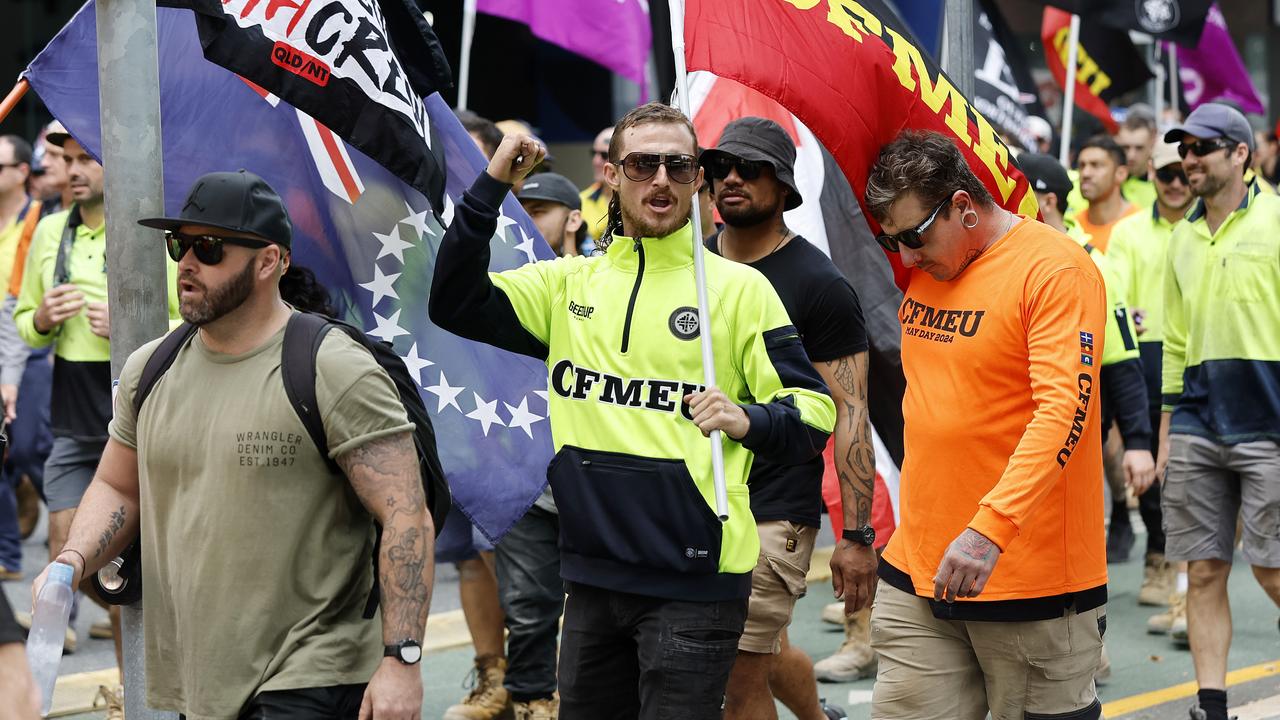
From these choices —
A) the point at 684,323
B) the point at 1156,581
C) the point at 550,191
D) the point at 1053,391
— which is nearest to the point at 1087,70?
the point at 1156,581

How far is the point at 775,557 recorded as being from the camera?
5562mm

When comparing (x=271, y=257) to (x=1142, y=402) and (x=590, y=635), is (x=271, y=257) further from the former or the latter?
(x=1142, y=402)

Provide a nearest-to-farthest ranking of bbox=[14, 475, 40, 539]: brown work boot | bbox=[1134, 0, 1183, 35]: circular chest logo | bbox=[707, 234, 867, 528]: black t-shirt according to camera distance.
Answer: bbox=[707, 234, 867, 528]: black t-shirt → bbox=[14, 475, 40, 539]: brown work boot → bbox=[1134, 0, 1183, 35]: circular chest logo

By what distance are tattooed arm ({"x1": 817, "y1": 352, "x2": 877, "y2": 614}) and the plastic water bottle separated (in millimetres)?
2367

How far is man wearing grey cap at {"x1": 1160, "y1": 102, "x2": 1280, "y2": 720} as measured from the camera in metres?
7.02

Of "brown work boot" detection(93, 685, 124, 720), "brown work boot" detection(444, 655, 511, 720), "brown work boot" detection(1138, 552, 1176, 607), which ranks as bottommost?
"brown work boot" detection(1138, 552, 1176, 607)

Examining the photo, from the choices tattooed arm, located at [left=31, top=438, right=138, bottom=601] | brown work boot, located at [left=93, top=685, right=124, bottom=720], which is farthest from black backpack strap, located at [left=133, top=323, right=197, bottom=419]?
brown work boot, located at [left=93, top=685, right=124, bottom=720]

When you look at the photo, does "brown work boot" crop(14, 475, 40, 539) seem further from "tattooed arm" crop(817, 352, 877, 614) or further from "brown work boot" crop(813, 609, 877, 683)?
"tattooed arm" crop(817, 352, 877, 614)

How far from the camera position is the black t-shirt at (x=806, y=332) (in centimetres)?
557

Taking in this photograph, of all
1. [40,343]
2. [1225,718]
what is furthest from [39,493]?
[1225,718]

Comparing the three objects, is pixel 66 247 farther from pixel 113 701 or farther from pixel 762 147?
pixel 762 147

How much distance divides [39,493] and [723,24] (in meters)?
6.88

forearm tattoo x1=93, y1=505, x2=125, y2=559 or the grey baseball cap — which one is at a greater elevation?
the grey baseball cap

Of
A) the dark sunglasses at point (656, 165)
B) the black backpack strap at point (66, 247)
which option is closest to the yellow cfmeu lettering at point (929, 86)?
the dark sunglasses at point (656, 165)
